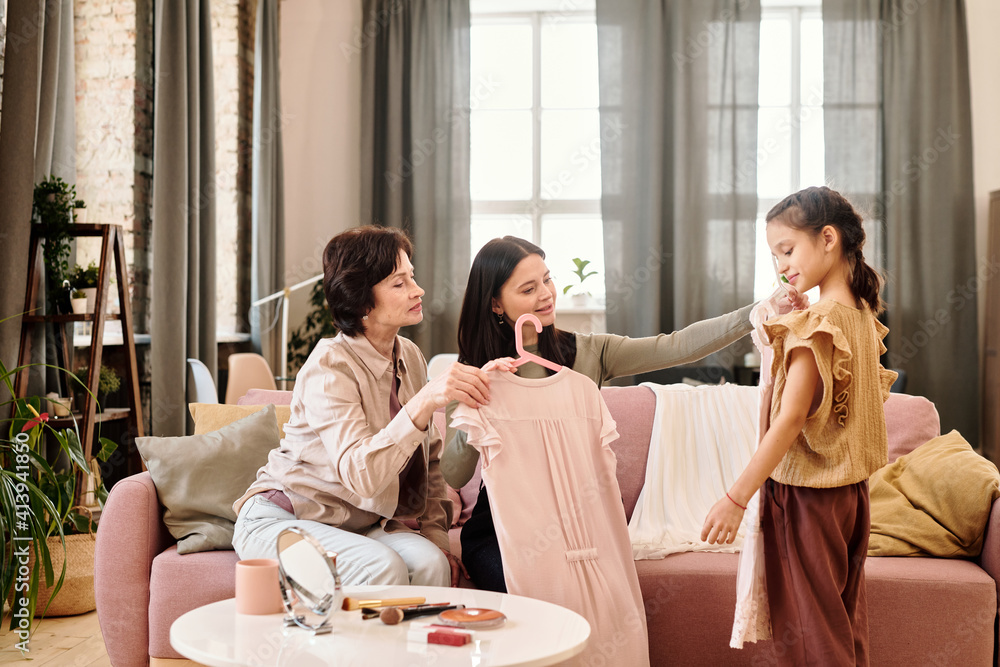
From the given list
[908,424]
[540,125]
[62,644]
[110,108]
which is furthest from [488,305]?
[540,125]

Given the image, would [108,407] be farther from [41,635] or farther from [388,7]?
[388,7]

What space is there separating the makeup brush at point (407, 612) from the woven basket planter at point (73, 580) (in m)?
1.87

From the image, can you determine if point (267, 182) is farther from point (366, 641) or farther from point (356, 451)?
point (366, 641)

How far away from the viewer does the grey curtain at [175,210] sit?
3.80m

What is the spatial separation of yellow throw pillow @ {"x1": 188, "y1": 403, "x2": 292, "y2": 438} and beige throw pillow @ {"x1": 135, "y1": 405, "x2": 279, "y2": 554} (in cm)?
14

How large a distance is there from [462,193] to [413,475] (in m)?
3.80

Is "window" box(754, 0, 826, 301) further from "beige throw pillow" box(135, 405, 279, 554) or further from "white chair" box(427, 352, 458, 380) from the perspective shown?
"beige throw pillow" box(135, 405, 279, 554)

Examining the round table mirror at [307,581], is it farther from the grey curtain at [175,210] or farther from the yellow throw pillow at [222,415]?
the grey curtain at [175,210]

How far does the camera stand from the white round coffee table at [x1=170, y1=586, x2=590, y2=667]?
3.74ft

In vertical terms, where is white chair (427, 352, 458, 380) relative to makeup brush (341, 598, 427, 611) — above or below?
above

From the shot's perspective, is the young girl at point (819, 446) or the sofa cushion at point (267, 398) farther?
the sofa cushion at point (267, 398)

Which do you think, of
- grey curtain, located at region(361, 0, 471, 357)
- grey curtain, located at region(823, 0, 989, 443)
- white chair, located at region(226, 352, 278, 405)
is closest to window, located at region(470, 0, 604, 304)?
grey curtain, located at region(361, 0, 471, 357)

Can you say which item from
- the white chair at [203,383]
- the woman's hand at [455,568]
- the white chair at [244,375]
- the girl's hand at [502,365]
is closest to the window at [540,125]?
the white chair at [244,375]

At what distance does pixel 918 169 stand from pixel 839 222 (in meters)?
4.27
